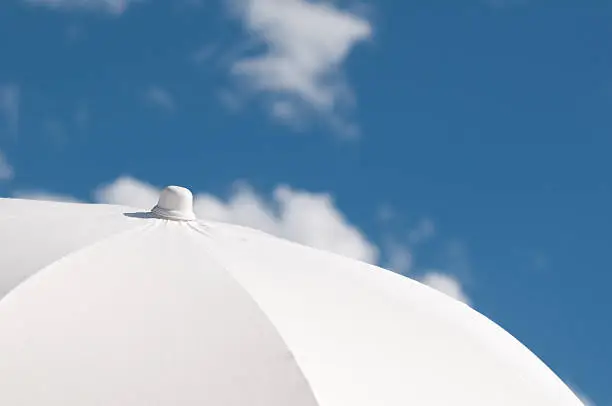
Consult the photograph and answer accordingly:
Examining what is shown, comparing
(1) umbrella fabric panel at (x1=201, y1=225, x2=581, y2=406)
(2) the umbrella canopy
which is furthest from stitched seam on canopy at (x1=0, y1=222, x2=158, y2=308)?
(1) umbrella fabric panel at (x1=201, y1=225, x2=581, y2=406)

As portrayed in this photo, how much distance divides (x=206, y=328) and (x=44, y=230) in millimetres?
2536

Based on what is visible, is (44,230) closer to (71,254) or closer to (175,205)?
(71,254)

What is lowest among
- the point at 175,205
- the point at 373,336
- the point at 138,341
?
the point at 138,341

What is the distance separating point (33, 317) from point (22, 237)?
1733mm

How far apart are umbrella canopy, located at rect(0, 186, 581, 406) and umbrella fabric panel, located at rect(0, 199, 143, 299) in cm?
2

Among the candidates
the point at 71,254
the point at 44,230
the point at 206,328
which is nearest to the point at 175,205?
the point at 44,230

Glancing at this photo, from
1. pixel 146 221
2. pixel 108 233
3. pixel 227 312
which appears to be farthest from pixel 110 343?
pixel 146 221

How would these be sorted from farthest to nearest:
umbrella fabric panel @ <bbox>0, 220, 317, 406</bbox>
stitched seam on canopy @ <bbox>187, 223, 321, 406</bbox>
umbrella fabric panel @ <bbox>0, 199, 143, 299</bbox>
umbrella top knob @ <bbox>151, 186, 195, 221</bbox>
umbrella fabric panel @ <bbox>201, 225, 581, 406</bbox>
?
umbrella top knob @ <bbox>151, 186, 195, 221</bbox> → umbrella fabric panel @ <bbox>0, 199, 143, 299</bbox> → umbrella fabric panel @ <bbox>201, 225, 581, 406</bbox> → stitched seam on canopy @ <bbox>187, 223, 321, 406</bbox> → umbrella fabric panel @ <bbox>0, 220, 317, 406</bbox>

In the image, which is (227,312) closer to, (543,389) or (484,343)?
(484,343)

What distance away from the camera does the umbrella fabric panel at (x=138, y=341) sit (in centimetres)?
612

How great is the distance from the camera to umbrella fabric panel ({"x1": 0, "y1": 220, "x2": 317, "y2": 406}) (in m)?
6.12

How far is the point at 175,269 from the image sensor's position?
7562 mm

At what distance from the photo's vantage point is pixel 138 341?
6523 mm

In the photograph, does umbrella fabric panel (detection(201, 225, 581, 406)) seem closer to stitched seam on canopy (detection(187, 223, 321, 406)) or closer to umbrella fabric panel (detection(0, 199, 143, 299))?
stitched seam on canopy (detection(187, 223, 321, 406))
